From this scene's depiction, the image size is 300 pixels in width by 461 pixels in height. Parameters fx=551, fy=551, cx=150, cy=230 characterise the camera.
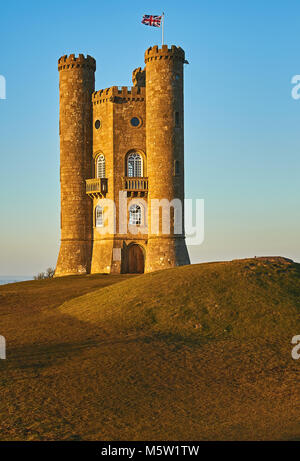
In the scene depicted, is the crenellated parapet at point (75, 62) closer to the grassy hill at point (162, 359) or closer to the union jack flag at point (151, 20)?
the union jack flag at point (151, 20)

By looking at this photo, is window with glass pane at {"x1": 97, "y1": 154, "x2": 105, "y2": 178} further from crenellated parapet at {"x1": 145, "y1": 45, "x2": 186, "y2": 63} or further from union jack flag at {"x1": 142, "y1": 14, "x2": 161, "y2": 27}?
union jack flag at {"x1": 142, "y1": 14, "x2": 161, "y2": 27}

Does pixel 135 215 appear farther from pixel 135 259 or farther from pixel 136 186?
pixel 135 259

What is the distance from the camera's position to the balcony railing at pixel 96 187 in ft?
165

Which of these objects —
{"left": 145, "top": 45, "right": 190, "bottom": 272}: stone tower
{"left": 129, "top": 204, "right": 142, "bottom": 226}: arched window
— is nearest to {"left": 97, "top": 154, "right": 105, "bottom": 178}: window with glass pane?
{"left": 129, "top": 204, "right": 142, "bottom": 226}: arched window

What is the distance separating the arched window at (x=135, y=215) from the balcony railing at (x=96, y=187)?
3.11 m

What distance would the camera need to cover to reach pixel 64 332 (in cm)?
2377

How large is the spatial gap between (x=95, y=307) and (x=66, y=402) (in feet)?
40.2

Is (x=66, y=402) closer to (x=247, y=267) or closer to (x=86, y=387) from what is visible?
(x=86, y=387)

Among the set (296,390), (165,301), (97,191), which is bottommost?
(296,390)

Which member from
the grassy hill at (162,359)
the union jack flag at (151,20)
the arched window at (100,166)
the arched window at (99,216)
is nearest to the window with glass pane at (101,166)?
the arched window at (100,166)

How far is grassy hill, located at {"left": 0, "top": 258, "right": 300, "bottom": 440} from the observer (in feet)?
47.1

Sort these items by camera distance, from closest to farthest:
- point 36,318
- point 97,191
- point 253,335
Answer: point 253,335
point 36,318
point 97,191
